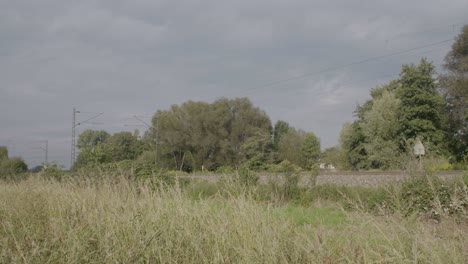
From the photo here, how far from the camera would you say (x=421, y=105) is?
38.1 meters

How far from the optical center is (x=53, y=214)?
5941 millimetres

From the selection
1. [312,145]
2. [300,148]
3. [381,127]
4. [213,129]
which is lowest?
[300,148]

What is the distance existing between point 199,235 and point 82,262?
1117 millimetres

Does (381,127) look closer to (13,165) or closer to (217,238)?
(13,165)

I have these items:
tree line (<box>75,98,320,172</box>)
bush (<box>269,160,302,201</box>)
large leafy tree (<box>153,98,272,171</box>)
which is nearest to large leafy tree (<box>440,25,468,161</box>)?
tree line (<box>75,98,320,172</box>)

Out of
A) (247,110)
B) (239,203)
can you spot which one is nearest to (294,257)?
(239,203)

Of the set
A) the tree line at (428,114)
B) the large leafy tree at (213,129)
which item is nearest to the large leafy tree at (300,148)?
the large leafy tree at (213,129)

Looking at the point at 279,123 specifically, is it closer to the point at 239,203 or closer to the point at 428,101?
the point at 428,101

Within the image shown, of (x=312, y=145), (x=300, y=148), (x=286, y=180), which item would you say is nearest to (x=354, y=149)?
(x=300, y=148)

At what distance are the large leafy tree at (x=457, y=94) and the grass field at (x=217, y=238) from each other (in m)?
32.7

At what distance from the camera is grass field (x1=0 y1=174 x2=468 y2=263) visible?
3381 mm

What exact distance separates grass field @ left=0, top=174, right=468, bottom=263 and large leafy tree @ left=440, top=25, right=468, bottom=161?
3268 centimetres

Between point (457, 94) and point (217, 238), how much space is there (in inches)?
1402

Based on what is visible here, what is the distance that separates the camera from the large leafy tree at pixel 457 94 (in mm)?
34394
